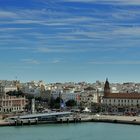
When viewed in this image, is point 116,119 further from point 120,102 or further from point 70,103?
point 70,103

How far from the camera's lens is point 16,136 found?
64.9 feet

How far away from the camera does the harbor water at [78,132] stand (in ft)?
63.5

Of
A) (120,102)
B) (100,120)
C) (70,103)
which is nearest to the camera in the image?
(100,120)

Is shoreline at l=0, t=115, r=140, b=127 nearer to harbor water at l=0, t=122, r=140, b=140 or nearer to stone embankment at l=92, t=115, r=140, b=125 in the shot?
Answer: stone embankment at l=92, t=115, r=140, b=125

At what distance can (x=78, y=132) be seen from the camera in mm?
21359

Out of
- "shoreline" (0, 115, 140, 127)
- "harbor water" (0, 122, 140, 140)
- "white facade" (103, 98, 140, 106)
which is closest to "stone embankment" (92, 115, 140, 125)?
"shoreline" (0, 115, 140, 127)

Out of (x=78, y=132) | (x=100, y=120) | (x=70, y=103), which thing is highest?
(x=70, y=103)

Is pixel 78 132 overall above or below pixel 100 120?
below

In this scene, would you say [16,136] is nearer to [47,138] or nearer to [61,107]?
[47,138]

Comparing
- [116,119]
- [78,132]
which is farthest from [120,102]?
[78,132]

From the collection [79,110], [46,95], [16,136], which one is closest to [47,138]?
[16,136]

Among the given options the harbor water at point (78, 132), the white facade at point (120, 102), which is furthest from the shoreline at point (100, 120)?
the white facade at point (120, 102)

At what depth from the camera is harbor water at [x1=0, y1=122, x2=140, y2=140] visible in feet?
63.5

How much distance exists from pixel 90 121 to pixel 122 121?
1.62m
